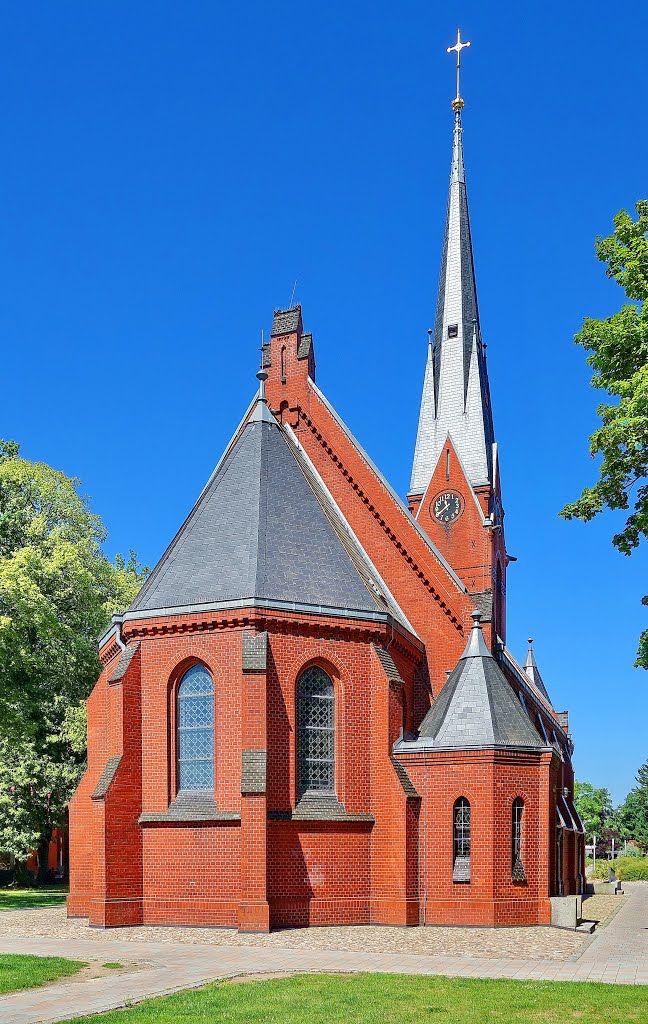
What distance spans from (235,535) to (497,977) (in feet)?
44.0

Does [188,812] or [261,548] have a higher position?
[261,548]

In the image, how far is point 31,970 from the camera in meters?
15.4

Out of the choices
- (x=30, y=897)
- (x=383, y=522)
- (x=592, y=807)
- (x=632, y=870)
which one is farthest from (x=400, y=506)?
(x=592, y=807)

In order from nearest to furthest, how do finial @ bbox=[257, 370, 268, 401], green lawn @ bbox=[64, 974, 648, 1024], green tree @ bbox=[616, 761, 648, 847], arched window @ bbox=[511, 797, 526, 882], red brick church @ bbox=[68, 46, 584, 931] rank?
green lawn @ bbox=[64, 974, 648, 1024]
red brick church @ bbox=[68, 46, 584, 931]
arched window @ bbox=[511, 797, 526, 882]
finial @ bbox=[257, 370, 268, 401]
green tree @ bbox=[616, 761, 648, 847]

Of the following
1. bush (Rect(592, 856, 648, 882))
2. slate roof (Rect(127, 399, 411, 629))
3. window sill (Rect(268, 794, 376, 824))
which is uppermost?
slate roof (Rect(127, 399, 411, 629))

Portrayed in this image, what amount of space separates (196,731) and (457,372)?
2217 centimetres

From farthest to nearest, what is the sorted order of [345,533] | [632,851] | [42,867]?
[632,851] → [42,867] → [345,533]

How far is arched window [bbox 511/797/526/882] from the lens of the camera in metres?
23.8

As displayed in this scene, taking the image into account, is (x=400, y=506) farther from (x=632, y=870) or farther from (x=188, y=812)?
(x=632, y=870)

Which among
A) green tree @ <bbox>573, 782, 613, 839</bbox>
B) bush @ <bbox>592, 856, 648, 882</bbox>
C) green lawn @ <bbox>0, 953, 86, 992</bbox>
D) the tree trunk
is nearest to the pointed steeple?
bush @ <bbox>592, 856, 648, 882</bbox>

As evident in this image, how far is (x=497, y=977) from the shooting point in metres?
15.0

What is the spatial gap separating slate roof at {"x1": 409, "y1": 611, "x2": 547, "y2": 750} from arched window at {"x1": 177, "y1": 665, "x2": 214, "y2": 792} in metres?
5.29

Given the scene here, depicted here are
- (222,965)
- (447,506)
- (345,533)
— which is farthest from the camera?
(447,506)

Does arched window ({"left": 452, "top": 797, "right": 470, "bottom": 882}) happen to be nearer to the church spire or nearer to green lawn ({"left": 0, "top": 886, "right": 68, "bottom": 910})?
green lawn ({"left": 0, "top": 886, "right": 68, "bottom": 910})
